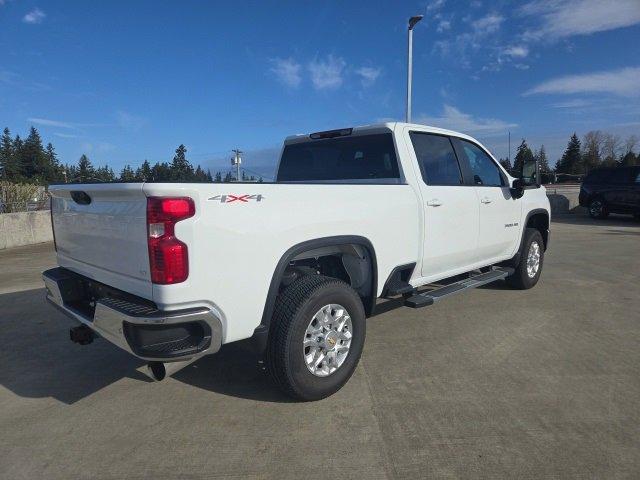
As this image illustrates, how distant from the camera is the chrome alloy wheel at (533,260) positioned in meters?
6.03

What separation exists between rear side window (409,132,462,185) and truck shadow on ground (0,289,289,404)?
2.30 m

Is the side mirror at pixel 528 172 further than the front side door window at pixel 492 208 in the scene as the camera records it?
Yes

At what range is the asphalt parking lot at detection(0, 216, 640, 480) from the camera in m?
2.50

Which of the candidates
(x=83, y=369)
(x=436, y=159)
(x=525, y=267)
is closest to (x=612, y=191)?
(x=525, y=267)

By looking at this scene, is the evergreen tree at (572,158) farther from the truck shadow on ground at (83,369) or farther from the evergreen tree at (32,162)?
the evergreen tree at (32,162)

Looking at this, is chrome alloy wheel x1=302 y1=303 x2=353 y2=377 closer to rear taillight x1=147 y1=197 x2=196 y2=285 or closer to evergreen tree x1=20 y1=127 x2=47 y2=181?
rear taillight x1=147 y1=197 x2=196 y2=285

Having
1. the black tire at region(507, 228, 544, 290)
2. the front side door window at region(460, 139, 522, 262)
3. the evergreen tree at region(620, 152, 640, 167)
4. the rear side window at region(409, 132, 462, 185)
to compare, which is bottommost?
the black tire at region(507, 228, 544, 290)

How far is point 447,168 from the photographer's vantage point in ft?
14.9

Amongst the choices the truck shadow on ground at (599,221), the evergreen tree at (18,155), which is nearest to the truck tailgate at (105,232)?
the truck shadow on ground at (599,221)

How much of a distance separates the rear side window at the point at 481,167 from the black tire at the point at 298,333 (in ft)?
8.31

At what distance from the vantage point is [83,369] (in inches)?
150

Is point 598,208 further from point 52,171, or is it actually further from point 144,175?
point 52,171

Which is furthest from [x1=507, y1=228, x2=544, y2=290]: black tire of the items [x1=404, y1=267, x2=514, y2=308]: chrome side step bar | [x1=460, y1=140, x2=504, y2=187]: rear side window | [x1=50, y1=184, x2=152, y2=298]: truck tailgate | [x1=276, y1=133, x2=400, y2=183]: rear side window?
[x1=50, y1=184, x2=152, y2=298]: truck tailgate

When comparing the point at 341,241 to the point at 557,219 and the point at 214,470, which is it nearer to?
the point at 214,470
